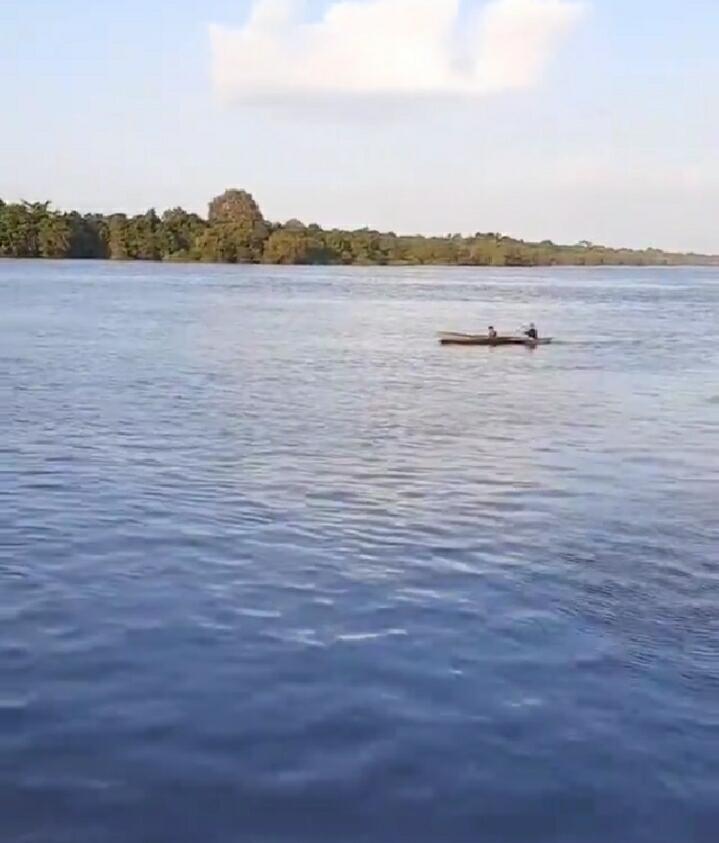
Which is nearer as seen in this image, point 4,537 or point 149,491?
point 4,537

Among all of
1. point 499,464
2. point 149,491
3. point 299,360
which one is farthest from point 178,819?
point 299,360

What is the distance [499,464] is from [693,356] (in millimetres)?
27631

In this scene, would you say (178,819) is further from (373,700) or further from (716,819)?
(716,819)

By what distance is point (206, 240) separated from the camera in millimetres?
152375

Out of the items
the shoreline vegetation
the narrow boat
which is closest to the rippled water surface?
the narrow boat

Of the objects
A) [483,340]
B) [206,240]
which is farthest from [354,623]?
[206,240]

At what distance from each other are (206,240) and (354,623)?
143 meters

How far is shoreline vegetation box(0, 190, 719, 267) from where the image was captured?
475 feet

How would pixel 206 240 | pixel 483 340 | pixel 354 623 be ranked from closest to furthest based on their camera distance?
1. pixel 354 623
2. pixel 483 340
3. pixel 206 240

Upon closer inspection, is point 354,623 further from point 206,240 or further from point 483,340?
point 206,240

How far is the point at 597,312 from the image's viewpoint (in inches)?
3115

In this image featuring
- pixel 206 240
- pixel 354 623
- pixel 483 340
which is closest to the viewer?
pixel 354 623

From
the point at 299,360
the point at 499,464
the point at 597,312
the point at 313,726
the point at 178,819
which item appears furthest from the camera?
the point at 597,312

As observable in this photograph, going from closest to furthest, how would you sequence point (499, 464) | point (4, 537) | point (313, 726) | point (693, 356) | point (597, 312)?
1. point (313, 726)
2. point (4, 537)
3. point (499, 464)
4. point (693, 356)
5. point (597, 312)
